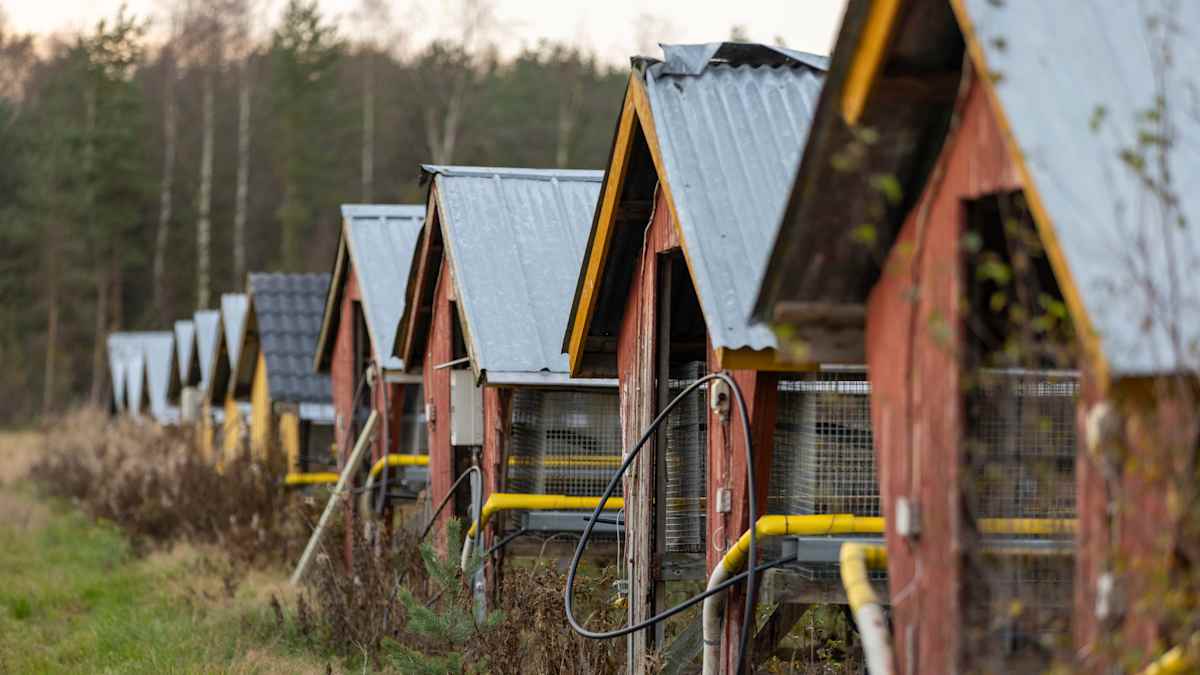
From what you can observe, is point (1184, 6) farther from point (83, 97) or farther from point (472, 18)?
point (83, 97)

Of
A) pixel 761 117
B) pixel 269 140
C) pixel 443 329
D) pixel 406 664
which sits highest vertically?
pixel 269 140

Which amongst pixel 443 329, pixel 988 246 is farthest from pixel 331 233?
pixel 988 246

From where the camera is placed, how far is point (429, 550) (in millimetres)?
10164

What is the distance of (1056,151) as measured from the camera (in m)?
4.79

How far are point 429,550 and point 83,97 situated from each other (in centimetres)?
4387

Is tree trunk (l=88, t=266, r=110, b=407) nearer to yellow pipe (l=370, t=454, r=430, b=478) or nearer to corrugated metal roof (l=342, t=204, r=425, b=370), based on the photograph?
corrugated metal roof (l=342, t=204, r=425, b=370)

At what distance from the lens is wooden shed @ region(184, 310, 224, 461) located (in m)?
30.7

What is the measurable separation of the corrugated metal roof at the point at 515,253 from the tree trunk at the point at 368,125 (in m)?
36.0

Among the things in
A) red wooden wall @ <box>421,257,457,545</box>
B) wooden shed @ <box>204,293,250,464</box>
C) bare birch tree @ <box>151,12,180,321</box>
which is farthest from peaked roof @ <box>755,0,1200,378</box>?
bare birch tree @ <box>151,12,180,321</box>

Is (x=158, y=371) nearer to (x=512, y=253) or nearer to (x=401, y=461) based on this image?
(x=401, y=461)

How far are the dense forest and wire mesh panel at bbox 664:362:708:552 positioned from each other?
1425 inches

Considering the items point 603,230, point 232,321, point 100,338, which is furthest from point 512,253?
point 100,338

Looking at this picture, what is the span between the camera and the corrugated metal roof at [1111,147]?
4387 mm

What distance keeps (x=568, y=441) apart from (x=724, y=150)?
4.72 m
